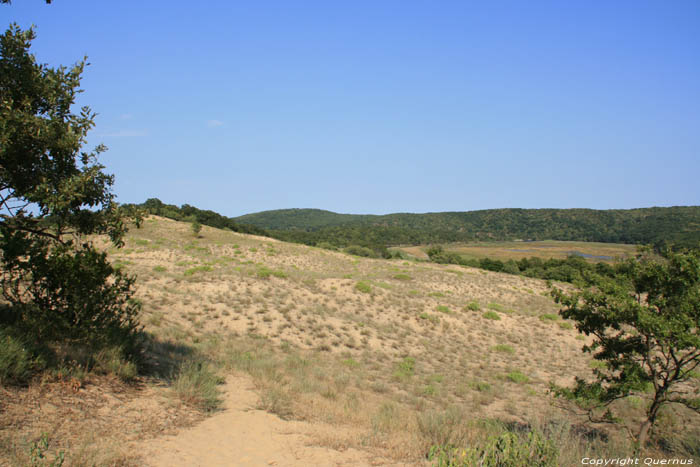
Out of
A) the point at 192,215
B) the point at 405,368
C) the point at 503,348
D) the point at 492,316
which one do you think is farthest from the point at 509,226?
the point at 405,368

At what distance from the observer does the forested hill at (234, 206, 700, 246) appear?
113m

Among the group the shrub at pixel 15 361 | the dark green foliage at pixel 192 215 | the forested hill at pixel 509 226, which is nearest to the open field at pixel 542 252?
the forested hill at pixel 509 226

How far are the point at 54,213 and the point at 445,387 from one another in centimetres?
1129

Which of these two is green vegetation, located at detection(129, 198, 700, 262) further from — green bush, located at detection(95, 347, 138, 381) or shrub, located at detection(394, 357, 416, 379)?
green bush, located at detection(95, 347, 138, 381)

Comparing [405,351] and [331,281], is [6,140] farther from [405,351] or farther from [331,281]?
[331,281]

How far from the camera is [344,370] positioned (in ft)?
40.7

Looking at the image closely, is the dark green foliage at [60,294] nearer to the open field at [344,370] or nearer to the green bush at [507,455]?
the open field at [344,370]

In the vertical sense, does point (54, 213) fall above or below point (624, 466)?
above

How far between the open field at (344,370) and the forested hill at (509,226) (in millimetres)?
70054

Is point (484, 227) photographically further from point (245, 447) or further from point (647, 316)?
point (245, 447)

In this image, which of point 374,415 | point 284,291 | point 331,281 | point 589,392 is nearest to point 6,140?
point 374,415

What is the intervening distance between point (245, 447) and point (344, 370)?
7.25 meters

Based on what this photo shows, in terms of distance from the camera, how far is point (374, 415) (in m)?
7.28

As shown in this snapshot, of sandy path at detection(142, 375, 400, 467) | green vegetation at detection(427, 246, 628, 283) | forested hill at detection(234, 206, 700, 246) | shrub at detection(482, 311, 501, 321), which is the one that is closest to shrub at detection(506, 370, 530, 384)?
shrub at detection(482, 311, 501, 321)
